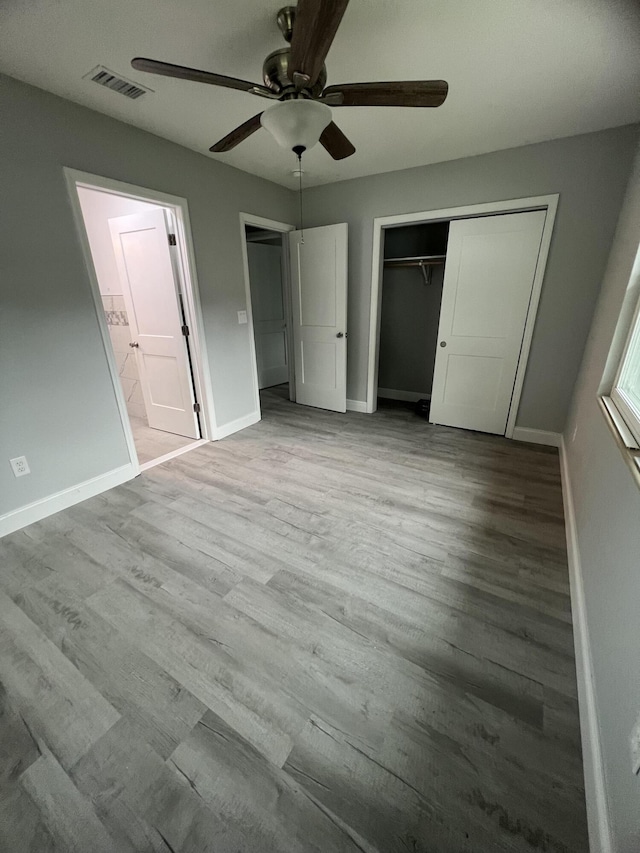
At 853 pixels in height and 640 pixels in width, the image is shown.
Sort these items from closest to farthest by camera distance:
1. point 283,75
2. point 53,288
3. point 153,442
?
point 283,75 < point 53,288 < point 153,442

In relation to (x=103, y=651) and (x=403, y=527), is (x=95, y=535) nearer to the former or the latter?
(x=103, y=651)

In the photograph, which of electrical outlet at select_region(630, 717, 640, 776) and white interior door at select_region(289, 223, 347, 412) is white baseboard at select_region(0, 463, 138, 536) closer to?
white interior door at select_region(289, 223, 347, 412)

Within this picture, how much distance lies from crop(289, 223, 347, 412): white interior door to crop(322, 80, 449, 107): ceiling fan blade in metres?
2.13

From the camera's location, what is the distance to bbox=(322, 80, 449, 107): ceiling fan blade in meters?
1.30

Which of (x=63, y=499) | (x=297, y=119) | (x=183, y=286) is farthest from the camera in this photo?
(x=183, y=286)

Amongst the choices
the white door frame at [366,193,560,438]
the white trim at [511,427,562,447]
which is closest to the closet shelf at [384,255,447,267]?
the white door frame at [366,193,560,438]

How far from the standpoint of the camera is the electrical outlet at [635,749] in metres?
0.75

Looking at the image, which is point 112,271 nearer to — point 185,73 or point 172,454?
point 172,454

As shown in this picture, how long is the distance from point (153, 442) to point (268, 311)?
2856 mm

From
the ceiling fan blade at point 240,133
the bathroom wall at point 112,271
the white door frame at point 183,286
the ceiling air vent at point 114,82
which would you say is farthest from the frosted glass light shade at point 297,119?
the bathroom wall at point 112,271

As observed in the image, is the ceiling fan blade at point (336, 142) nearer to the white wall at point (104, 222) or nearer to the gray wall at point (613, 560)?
the gray wall at point (613, 560)

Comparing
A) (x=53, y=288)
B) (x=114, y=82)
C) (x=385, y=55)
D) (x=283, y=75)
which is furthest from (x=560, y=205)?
(x=53, y=288)

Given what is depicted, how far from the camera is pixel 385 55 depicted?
169 centimetres

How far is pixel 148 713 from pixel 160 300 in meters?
3.02
